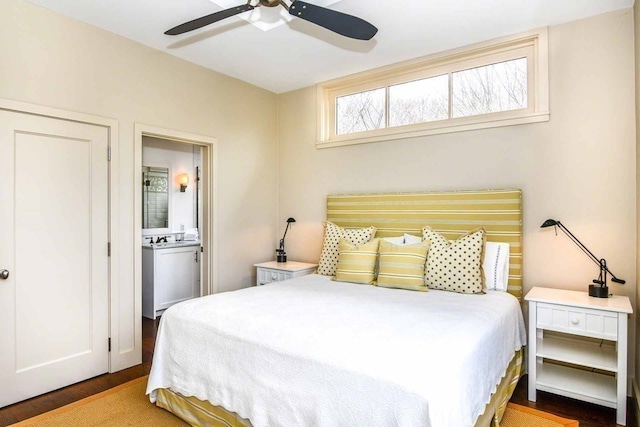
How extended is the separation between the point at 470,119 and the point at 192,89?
8.64 ft

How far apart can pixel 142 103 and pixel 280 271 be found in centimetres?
203

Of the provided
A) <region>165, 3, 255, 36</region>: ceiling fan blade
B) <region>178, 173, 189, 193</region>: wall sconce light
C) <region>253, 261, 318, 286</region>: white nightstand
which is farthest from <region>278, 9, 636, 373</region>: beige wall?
<region>178, 173, 189, 193</region>: wall sconce light

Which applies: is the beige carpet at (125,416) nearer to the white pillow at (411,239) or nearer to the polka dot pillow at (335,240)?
the white pillow at (411,239)

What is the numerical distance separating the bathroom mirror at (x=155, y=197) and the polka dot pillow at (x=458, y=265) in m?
3.99

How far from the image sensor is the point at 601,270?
261cm

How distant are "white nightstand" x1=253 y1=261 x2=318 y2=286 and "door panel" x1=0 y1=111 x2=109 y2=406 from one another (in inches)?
59.3

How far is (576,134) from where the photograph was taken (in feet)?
9.25

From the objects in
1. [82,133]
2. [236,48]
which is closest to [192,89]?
[236,48]

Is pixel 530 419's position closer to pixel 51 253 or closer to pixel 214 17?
pixel 214 17

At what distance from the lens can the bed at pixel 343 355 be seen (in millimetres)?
1462

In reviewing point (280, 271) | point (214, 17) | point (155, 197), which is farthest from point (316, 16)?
point (155, 197)

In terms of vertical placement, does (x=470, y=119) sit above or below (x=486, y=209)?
above

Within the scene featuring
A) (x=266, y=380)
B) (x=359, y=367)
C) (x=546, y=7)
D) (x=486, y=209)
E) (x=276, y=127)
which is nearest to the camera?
(x=359, y=367)

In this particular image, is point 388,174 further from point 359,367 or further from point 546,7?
point 359,367
